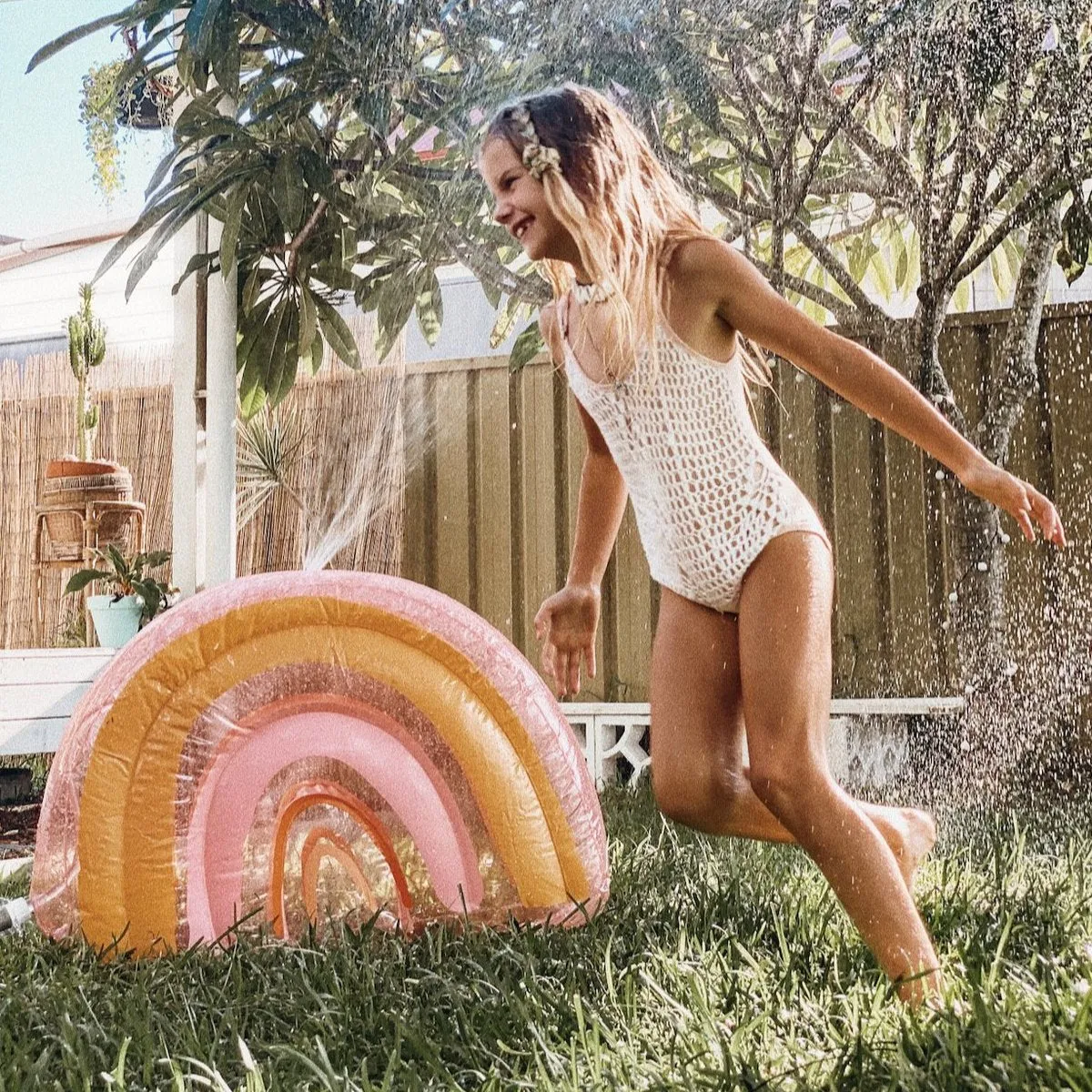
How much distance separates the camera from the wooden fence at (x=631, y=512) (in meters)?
1.62

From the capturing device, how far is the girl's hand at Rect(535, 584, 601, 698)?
5.17ft

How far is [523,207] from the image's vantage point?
142 cm

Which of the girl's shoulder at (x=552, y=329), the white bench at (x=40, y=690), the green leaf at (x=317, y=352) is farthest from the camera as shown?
the white bench at (x=40, y=690)

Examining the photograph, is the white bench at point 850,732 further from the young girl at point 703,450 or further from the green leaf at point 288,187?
the green leaf at point 288,187

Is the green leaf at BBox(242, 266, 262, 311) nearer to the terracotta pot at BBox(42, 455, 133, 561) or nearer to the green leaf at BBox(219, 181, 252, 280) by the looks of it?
the green leaf at BBox(219, 181, 252, 280)

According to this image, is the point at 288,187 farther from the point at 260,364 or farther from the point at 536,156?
the point at 536,156

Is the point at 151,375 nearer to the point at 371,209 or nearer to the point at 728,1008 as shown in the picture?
the point at 371,209

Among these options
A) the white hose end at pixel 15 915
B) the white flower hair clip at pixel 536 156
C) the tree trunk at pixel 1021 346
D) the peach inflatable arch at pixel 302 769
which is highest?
the white flower hair clip at pixel 536 156

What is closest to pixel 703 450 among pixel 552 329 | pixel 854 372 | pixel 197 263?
pixel 854 372

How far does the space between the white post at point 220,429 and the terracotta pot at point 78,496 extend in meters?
0.26

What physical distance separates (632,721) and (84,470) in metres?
1.09

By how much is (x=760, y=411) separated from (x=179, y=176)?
0.96 meters

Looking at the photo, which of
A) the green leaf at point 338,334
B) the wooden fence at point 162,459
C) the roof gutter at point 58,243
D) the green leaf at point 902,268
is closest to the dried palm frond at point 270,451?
the wooden fence at point 162,459

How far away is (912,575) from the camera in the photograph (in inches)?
64.8
